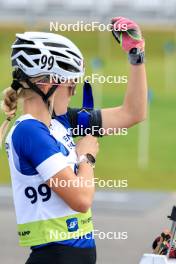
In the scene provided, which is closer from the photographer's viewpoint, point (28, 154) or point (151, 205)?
point (28, 154)

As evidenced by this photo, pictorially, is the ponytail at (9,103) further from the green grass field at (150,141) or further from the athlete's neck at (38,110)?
the green grass field at (150,141)

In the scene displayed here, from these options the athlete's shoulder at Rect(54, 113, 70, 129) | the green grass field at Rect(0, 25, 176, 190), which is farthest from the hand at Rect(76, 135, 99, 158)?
the green grass field at Rect(0, 25, 176, 190)

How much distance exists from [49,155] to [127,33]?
784mm

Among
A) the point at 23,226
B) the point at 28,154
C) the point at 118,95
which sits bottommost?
the point at 118,95

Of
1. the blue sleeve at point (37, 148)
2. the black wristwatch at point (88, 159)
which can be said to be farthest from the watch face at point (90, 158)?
the blue sleeve at point (37, 148)

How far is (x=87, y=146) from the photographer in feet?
16.3

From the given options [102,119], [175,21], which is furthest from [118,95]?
[175,21]

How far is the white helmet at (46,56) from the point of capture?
15.8ft

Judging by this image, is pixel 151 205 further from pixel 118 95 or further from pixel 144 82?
pixel 118 95

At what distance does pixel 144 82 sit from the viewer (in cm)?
521

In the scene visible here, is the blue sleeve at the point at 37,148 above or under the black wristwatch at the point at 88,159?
above

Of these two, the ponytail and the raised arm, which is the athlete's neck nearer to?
the ponytail

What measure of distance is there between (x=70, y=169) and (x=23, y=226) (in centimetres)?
38

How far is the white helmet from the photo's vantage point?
4.82 m
